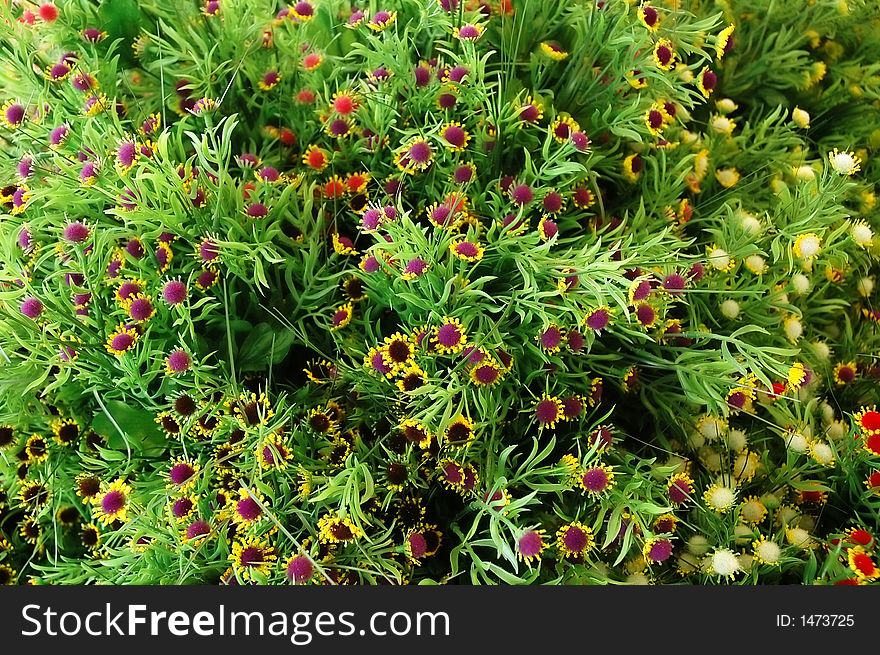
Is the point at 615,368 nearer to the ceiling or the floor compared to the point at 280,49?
nearer to the floor

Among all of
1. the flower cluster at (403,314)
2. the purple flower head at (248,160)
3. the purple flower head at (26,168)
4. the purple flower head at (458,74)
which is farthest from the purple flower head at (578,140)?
the purple flower head at (26,168)

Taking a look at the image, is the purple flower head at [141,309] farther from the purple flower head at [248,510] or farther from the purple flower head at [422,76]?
the purple flower head at [422,76]

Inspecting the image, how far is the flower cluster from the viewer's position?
679 millimetres

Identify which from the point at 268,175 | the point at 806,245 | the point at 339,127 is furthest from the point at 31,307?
the point at 806,245

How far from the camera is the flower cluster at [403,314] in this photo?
679 millimetres

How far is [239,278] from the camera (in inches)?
30.8

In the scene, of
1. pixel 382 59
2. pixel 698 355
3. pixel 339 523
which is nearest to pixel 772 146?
pixel 698 355

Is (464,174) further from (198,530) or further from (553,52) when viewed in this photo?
(198,530)

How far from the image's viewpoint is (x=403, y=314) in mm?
721

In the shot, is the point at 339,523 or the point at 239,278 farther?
the point at 239,278

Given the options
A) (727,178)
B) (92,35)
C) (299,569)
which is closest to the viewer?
(299,569)

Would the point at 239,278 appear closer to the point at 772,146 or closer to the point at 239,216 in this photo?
the point at 239,216

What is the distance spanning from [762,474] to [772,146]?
449 millimetres

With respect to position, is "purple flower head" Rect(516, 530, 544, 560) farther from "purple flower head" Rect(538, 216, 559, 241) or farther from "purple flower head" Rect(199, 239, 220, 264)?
"purple flower head" Rect(199, 239, 220, 264)
